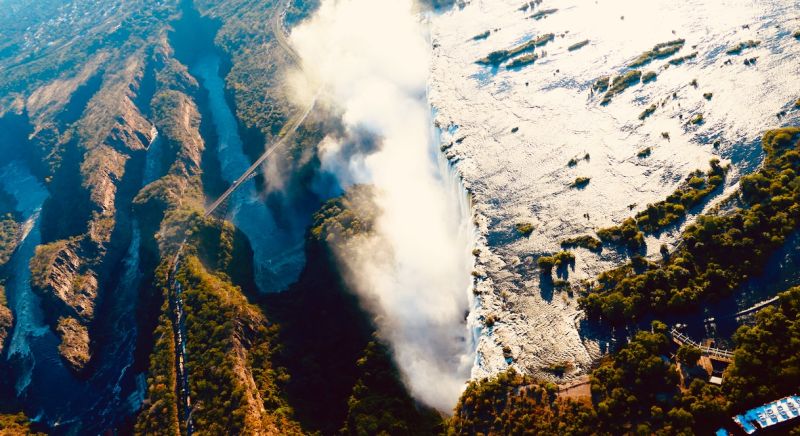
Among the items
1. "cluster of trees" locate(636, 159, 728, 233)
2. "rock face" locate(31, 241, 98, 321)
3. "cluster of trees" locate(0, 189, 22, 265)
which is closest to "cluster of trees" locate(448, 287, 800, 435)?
"cluster of trees" locate(636, 159, 728, 233)

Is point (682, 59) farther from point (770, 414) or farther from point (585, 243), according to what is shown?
point (770, 414)

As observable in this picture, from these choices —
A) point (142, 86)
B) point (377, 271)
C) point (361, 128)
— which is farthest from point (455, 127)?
point (142, 86)

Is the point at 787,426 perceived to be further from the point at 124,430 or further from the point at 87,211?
the point at 87,211

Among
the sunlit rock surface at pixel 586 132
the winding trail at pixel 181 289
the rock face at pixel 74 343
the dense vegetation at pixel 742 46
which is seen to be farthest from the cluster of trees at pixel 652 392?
the rock face at pixel 74 343

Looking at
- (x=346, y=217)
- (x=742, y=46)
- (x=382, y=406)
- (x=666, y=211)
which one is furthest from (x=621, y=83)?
(x=382, y=406)

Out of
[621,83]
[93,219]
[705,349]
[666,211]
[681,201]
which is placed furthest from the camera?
[93,219]
